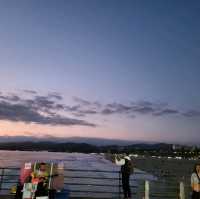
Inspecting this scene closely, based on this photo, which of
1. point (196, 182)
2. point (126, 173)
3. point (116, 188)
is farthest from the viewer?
point (116, 188)

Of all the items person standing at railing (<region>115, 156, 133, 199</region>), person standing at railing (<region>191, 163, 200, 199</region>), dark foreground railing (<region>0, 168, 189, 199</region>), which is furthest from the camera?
person standing at railing (<region>115, 156, 133, 199</region>)

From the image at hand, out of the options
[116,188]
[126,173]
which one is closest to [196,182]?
[126,173]

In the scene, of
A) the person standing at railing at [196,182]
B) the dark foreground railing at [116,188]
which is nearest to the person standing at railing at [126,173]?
the dark foreground railing at [116,188]

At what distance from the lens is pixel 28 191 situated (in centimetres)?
823

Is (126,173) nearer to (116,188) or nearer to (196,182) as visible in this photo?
(196,182)

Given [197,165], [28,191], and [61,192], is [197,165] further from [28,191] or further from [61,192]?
[28,191]

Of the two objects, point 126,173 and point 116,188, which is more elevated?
point 126,173

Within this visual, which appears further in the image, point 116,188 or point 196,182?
point 116,188

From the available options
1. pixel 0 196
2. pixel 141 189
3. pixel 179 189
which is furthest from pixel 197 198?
pixel 0 196

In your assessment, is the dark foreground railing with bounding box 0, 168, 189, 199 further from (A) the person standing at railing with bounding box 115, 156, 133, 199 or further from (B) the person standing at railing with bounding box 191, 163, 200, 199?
(B) the person standing at railing with bounding box 191, 163, 200, 199

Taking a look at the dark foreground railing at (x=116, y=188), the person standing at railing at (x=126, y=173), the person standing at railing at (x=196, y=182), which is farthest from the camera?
the person standing at railing at (x=126, y=173)

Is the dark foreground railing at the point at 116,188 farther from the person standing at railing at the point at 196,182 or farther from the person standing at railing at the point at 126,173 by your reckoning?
the person standing at railing at the point at 196,182

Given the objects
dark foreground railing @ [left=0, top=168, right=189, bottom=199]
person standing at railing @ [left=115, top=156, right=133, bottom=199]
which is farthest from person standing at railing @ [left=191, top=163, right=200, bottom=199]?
person standing at railing @ [left=115, top=156, right=133, bottom=199]

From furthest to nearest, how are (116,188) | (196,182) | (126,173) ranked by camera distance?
(116,188) < (126,173) < (196,182)
